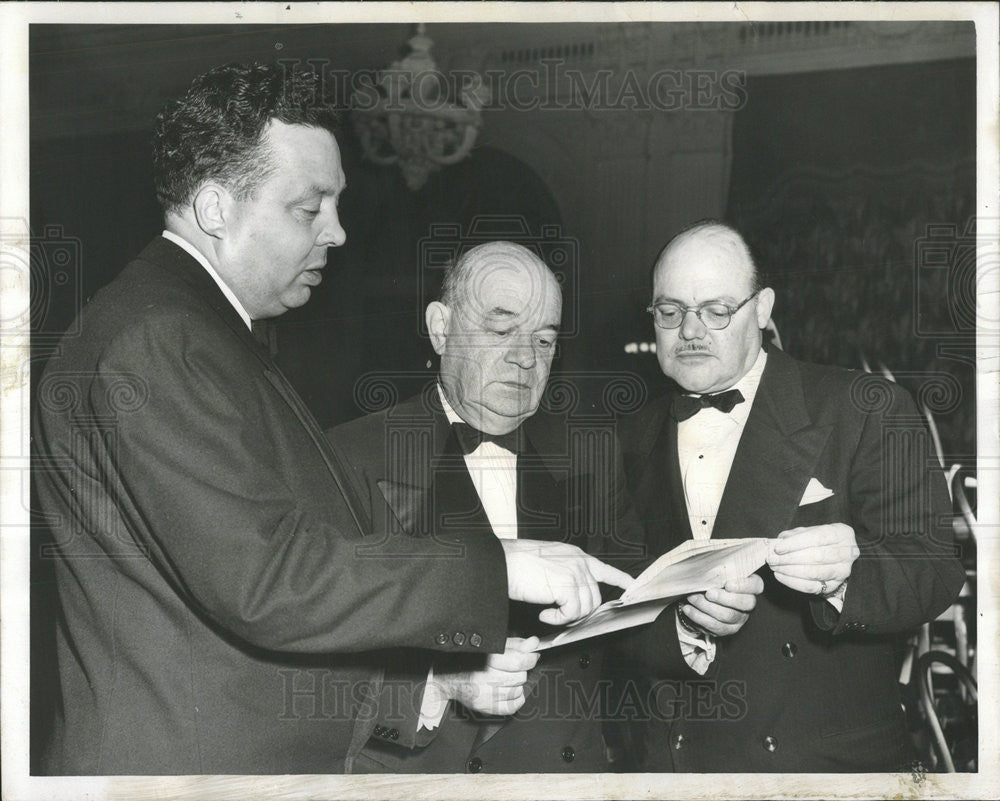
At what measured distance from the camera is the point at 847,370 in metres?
3.11

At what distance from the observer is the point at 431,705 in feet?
9.84

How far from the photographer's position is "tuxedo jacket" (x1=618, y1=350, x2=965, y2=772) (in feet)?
9.88

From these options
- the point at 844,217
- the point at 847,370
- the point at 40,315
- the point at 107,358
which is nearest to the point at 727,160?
the point at 844,217

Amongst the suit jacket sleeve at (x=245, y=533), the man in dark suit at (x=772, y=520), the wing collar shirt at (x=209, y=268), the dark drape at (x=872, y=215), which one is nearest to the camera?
the suit jacket sleeve at (x=245, y=533)

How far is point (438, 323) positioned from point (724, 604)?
3.80ft

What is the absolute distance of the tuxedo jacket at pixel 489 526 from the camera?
301 centimetres

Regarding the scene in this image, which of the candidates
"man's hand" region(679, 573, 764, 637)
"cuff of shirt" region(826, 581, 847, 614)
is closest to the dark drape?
"cuff of shirt" region(826, 581, 847, 614)

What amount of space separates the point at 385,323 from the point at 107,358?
0.79m

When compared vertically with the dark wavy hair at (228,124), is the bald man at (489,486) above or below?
below

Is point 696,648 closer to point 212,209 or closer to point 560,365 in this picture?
point 560,365

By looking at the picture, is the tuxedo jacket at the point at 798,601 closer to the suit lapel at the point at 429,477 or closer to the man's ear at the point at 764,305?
the man's ear at the point at 764,305

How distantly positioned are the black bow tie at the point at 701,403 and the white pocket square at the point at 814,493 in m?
0.32

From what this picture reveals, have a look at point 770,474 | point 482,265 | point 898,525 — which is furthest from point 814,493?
point 482,265

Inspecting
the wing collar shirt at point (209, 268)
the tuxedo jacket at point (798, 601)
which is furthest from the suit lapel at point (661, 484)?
the wing collar shirt at point (209, 268)
